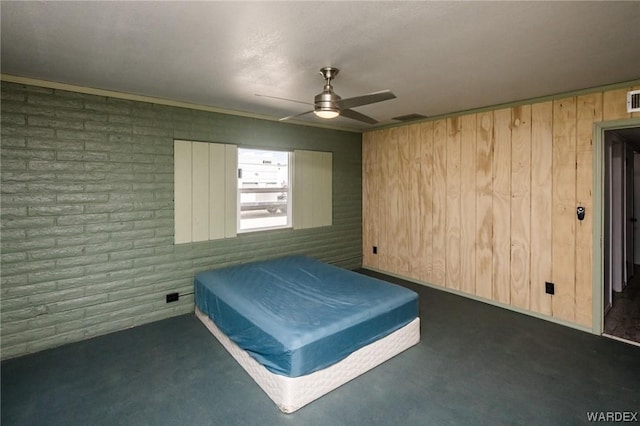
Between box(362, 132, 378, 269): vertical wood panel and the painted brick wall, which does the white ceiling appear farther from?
box(362, 132, 378, 269): vertical wood panel

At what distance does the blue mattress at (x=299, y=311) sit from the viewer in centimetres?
226

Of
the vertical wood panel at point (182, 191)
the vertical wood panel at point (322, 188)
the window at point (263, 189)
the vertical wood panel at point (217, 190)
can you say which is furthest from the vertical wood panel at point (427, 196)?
the vertical wood panel at point (182, 191)

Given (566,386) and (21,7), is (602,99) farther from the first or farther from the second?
(21,7)

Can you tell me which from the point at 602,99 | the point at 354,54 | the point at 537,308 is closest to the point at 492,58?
the point at 354,54

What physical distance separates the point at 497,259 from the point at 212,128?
3.78 meters

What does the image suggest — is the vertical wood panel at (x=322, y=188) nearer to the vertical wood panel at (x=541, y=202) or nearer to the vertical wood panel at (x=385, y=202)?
the vertical wood panel at (x=385, y=202)

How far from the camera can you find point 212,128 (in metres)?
3.91

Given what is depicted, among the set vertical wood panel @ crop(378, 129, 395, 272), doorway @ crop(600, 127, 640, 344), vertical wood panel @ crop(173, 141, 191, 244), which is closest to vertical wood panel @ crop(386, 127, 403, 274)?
Answer: vertical wood panel @ crop(378, 129, 395, 272)

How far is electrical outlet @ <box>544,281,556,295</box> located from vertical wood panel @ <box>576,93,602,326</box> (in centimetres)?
21

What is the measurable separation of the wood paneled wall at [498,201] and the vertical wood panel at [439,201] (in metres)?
0.01

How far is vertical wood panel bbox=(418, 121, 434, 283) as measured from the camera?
15.2 ft

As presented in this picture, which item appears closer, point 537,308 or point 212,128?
point 537,308

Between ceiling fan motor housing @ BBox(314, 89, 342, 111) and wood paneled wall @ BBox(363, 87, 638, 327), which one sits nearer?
ceiling fan motor housing @ BBox(314, 89, 342, 111)

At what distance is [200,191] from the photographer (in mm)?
3834
